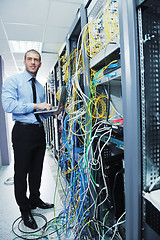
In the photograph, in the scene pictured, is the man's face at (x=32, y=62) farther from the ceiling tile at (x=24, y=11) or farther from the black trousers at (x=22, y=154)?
the ceiling tile at (x=24, y=11)

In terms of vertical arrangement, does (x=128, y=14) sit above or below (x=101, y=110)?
above

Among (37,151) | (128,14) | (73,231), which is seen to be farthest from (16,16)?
(73,231)

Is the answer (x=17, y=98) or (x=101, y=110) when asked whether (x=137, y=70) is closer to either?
(x=101, y=110)

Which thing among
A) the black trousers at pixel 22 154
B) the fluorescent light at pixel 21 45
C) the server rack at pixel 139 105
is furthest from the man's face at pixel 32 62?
the fluorescent light at pixel 21 45

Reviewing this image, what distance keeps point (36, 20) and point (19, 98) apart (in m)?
1.49

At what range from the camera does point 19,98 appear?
1462mm

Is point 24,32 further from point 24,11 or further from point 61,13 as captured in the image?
point 61,13

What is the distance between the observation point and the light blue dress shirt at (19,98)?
1.34 meters

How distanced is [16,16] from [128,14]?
7.04ft

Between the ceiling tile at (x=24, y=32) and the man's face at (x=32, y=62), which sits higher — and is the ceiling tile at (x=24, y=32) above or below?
above

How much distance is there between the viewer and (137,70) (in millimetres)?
584

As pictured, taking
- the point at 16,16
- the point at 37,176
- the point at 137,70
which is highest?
the point at 16,16

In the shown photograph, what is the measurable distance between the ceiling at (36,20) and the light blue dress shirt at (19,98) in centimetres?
108

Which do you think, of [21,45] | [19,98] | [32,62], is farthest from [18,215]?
[21,45]
